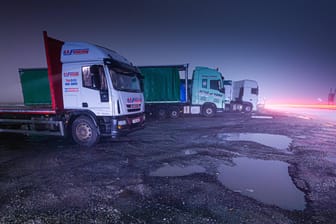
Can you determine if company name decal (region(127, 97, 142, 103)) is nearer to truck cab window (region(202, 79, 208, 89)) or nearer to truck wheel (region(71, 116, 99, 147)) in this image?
truck wheel (region(71, 116, 99, 147))

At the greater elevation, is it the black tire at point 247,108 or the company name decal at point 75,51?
the company name decal at point 75,51

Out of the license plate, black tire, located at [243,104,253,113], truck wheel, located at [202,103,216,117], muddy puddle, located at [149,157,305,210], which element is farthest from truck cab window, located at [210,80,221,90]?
muddy puddle, located at [149,157,305,210]

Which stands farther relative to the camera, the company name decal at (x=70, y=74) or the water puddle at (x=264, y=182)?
the company name decal at (x=70, y=74)

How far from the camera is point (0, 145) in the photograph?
21.4ft

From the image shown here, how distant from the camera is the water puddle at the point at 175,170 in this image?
381 cm

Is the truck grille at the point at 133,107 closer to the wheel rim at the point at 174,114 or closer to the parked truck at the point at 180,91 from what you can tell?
the parked truck at the point at 180,91

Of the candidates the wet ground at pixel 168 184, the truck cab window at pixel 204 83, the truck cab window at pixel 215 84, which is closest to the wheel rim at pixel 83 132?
the wet ground at pixel 168 184

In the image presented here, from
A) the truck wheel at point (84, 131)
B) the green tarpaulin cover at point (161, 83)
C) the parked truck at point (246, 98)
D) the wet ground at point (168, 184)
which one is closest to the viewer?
the wet ground at point (168, 184)

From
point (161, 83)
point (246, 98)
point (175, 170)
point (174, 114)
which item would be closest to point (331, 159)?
point (175, 170)

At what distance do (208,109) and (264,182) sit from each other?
36.1 ft

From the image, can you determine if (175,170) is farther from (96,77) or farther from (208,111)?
(208,111)

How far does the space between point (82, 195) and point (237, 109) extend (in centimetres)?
1885

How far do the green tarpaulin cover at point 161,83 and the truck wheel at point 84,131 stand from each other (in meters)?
7.19

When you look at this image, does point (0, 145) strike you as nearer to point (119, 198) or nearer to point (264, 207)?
point (119, 198)
